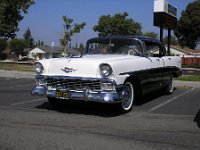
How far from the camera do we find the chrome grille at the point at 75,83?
763 cm

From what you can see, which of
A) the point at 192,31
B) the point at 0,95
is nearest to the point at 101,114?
the point at 0,95

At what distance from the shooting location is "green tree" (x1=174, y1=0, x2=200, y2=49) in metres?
65.8

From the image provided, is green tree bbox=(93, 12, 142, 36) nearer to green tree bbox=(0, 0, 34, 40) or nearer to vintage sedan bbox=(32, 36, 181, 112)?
green tree bbox=(0, 0, 34, 40)

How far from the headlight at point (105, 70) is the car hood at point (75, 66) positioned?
8 cm

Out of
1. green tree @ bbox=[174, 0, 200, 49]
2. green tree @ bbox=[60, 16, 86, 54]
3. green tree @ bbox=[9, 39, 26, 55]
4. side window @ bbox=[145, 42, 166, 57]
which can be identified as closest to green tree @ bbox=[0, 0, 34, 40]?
green tree @ bbox=[60, 16, 86, 54]

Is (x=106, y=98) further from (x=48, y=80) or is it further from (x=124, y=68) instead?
(x=48, y=80)

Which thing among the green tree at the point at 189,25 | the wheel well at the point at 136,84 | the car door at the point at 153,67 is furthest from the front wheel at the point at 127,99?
the green tree at the point at 189,25

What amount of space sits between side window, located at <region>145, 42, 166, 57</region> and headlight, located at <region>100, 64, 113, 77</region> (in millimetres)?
2100

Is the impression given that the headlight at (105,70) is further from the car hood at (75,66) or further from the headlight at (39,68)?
the headlight at (39,68)

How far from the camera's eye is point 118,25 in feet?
201

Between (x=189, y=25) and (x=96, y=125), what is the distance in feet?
203

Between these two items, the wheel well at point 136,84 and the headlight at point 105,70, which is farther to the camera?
the wheel well at point 136,84

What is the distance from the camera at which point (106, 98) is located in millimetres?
7465

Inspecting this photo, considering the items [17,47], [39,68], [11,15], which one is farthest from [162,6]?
[17,47]
